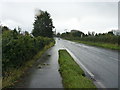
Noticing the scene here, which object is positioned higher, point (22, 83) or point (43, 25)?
point (43, 25)

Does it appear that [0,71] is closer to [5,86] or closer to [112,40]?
[5,86]

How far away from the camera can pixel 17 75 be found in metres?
9.09

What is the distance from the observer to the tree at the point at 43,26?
48406 millimetres

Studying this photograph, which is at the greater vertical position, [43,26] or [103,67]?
[43,26]

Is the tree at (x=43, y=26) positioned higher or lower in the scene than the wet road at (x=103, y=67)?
higher

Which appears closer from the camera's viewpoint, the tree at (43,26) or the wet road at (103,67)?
the wet road at (103,67)

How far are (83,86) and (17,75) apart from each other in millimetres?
3780

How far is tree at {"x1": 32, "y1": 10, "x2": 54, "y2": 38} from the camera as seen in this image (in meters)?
48.4

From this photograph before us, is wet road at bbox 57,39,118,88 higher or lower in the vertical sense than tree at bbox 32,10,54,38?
lower

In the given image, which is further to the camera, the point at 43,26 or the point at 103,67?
the point at 43,26

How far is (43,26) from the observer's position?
48812mm

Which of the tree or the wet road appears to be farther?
the tree

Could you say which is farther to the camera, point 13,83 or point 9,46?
point 9,46

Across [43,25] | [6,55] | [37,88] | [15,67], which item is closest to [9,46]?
[6,55]
